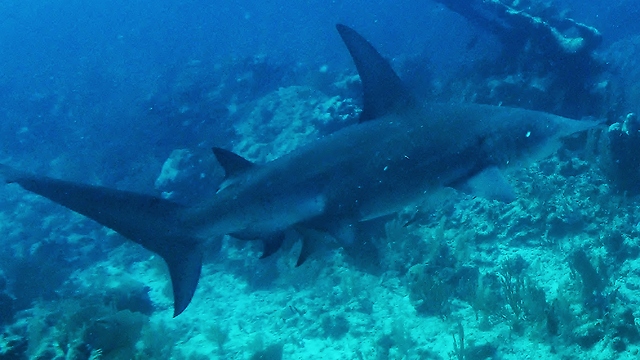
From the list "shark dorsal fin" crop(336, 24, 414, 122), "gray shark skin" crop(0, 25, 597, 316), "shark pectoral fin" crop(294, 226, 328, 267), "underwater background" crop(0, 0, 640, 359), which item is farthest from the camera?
"underwater background" crop(0, 0, 640, 359)

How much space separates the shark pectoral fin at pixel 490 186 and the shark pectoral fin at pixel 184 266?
9.39 ft

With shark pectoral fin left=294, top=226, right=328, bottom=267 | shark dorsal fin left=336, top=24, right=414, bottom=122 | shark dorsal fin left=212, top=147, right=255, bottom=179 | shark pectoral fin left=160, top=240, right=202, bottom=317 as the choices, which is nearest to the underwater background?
shark dorsal fin left=336, top=24, right=414, bottom=122

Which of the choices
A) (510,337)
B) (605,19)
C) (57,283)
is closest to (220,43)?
(605,19)

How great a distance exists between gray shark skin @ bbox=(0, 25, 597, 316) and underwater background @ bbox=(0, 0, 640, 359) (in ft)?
6.35

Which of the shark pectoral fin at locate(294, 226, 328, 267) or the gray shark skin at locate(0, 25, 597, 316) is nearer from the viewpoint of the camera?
the gray shark skin at locate(0, 25, 597, 316)

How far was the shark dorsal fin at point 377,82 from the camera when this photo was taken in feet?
15.6

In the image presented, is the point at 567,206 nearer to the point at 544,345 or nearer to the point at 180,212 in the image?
the point at 544,345

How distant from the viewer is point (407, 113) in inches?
190

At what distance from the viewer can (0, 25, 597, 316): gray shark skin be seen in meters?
4.32

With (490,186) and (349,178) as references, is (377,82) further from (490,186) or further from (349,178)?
(490,186)

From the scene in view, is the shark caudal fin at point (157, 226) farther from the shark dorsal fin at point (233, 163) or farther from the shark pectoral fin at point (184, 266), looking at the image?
the shark dorsal fin at point (233, 163)

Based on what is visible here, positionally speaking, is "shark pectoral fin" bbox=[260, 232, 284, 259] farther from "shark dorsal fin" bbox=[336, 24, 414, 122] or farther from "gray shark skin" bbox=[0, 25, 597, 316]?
"shark dorsal fin" bbox=[336, 24, 414, 122]

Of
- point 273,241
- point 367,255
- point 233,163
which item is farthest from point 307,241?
point 367,255

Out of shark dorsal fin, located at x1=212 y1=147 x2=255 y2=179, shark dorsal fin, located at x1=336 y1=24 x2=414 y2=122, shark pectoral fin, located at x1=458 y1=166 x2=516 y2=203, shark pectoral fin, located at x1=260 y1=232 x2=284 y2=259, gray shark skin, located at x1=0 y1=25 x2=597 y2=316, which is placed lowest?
shark pectoral fin, located at x1=458 y1=166 x2=516 y2=203
